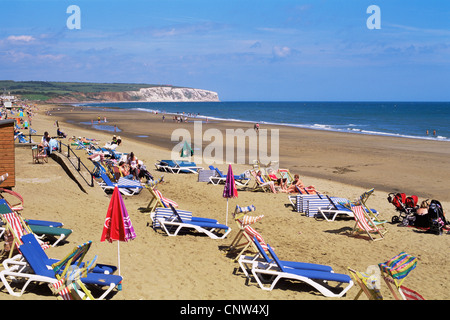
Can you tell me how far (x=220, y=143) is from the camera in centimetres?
2923

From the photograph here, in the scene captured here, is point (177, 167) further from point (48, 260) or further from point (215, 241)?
point (48, 260)

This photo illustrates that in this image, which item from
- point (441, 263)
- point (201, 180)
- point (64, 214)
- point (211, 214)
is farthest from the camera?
point (201, 180)

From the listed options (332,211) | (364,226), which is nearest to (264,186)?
(332,211)

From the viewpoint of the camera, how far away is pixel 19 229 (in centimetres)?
643

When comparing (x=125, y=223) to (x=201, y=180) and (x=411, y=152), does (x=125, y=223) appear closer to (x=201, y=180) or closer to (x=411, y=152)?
(x=201, y=180)

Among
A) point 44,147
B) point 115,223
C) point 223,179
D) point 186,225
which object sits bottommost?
point 186,225

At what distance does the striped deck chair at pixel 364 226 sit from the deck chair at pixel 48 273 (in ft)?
17.6

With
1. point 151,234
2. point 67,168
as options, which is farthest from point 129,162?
point 151,234

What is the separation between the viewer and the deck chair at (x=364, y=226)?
8.79 metres

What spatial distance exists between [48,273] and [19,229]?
4.91 feet

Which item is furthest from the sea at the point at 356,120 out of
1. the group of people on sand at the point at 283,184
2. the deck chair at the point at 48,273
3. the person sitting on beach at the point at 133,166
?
the deck chair at the point at 48,273

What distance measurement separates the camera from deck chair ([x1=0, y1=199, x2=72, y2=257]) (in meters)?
6.16

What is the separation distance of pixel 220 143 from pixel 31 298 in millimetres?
24218

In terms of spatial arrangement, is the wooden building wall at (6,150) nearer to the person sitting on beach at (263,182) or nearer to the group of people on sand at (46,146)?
the group of people on sand at (46,146)
